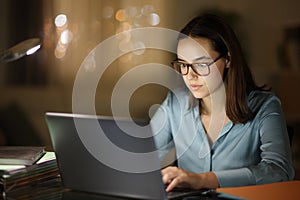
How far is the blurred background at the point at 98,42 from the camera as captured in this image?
10.3ft

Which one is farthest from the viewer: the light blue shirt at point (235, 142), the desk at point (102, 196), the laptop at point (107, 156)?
the light blue shirt at point (235, 142)

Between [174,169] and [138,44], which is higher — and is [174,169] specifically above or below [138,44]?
below

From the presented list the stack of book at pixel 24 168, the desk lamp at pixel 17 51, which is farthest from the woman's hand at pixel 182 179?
the desk lamp at pixel 17 51

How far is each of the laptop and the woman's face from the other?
65cm

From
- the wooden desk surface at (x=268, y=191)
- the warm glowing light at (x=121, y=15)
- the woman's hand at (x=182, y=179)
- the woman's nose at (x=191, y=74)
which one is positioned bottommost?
the wooden desk surface at (x=268, y=191)

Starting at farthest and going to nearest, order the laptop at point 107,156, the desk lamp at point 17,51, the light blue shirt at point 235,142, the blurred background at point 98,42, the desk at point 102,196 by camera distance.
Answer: the blurred background at point 98,42, the light blue shirt at point 235,142, the desk lamp at point 17,51, the desk at point 102,196, the laptop at point 107,156

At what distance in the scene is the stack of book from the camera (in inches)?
52.6

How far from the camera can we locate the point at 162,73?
339 centimetres

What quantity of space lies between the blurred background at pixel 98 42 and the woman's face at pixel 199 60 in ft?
4.09

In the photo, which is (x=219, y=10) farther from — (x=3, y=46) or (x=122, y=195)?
(x=122, y=195)

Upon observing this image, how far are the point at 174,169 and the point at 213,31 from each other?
70 cm

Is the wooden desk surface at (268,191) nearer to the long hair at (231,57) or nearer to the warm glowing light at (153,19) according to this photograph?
the long hair at (231,57)

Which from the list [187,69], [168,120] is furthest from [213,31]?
[168,120]

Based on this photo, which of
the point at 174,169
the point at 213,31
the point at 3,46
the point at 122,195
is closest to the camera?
the point at 122,195
